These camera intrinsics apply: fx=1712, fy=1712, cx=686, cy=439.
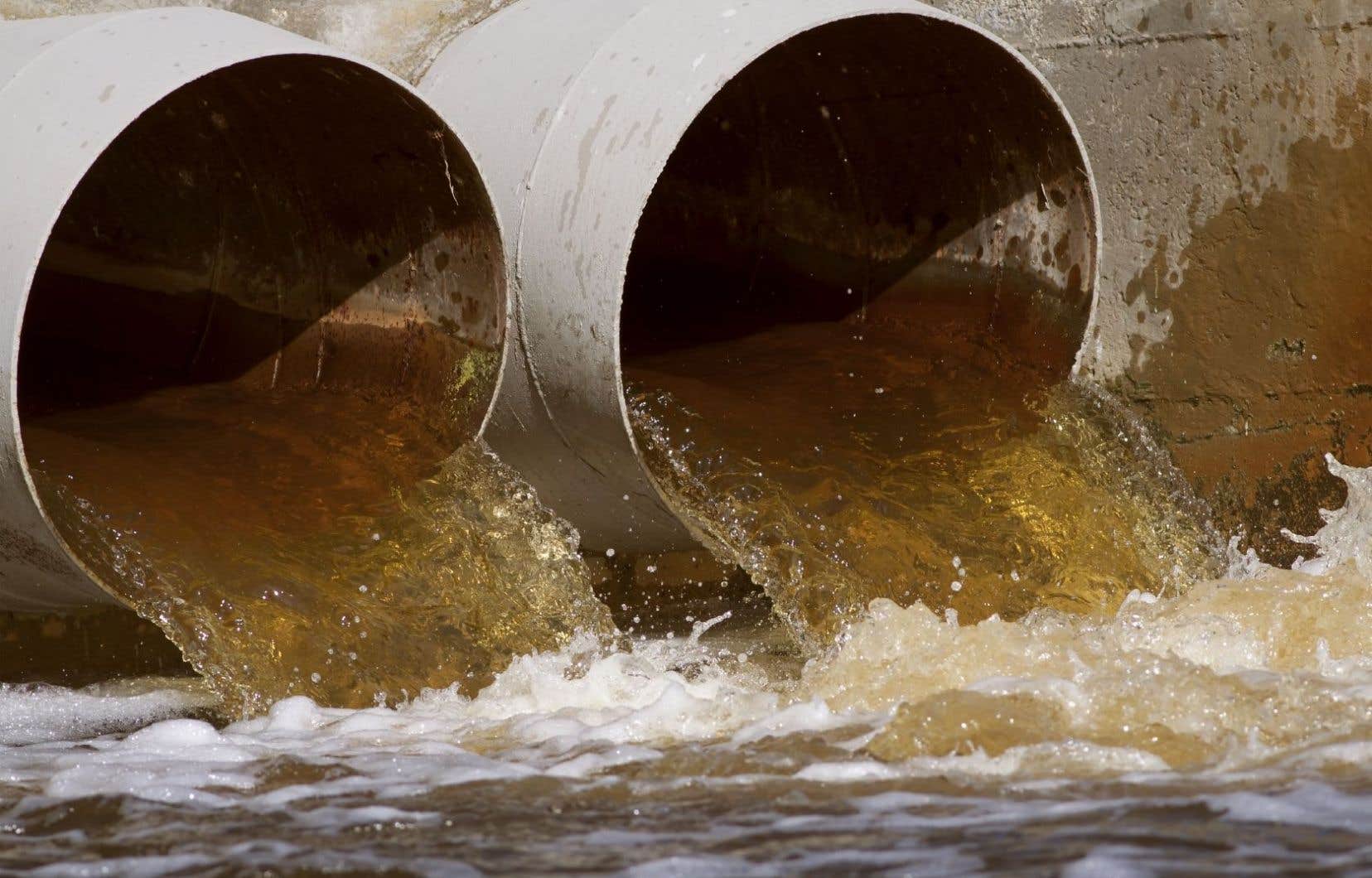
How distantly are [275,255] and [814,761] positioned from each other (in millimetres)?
2657

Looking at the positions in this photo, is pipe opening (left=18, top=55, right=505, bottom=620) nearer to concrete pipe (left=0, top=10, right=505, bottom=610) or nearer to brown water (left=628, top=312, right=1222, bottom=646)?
concrete pipe (left=0, top=10, right=505, bottom=610)

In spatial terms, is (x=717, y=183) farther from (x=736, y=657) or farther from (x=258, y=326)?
(x=736, y=657)

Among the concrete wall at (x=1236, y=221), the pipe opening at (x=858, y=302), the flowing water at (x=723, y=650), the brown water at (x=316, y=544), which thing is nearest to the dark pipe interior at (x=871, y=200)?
the pipe opening at (x=858, y=302)

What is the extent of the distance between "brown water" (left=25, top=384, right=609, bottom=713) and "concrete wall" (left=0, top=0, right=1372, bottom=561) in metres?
1.24

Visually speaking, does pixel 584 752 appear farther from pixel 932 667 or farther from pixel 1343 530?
pixel 1343 530

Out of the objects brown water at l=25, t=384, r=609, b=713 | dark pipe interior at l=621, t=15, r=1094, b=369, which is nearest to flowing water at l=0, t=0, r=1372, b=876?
brown water at l=25, t=384, r=609, b=713

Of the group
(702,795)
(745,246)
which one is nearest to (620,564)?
(745,246)

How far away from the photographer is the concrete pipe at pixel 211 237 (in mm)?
3496

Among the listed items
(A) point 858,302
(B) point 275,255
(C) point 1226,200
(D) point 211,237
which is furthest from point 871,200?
(D) point 211,237

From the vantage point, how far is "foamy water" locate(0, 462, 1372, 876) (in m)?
2.45

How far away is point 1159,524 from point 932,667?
148 centimetres

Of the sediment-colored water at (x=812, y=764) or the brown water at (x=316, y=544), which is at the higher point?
the brown water at (x=316, y=544)

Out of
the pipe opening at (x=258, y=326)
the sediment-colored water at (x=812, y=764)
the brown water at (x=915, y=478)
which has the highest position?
the pipe opening at (x=258, y=326)

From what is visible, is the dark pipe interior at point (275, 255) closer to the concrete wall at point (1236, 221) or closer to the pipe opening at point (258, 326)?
the pipe opening at point (258, 326)
